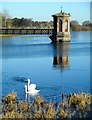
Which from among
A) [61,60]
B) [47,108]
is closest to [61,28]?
[61,60]

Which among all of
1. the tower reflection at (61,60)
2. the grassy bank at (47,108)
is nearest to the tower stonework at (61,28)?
the tower reflection at (61,60)

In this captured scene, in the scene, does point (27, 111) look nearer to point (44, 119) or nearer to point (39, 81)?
point (44, 119)

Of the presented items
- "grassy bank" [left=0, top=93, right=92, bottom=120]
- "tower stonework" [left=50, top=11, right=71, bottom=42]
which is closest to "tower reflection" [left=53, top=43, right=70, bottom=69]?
"grassy bank" [left=0, top=93, right=92, bottom=120]

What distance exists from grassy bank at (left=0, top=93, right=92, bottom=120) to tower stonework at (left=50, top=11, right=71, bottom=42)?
58.0 metres

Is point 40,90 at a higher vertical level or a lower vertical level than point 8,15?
lower

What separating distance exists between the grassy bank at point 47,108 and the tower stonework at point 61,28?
190 ft

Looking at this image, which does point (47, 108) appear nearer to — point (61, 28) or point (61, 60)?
point (61, 60)

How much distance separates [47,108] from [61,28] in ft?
202

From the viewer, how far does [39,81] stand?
25500mm

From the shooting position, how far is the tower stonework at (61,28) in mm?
76812

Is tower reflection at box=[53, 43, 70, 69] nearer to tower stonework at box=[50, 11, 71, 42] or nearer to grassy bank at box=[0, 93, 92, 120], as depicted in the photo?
grassy bank at box=[0, 93, 92, 120]

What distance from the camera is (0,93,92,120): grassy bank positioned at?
1532 cm

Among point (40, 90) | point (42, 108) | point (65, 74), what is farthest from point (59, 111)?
point (65, 74)

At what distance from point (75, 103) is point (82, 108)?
60cm
